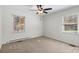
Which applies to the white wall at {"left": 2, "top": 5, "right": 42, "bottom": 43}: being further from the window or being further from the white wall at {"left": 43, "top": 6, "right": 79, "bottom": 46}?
the window

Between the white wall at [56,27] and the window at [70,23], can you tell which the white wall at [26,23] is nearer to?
the white wall at [56,27]

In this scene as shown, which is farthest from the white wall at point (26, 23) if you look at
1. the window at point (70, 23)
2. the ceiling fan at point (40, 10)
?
the window at point (70, 23)

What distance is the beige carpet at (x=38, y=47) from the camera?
160cm

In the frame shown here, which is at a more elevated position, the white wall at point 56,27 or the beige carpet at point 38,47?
the white wall at point 56,27

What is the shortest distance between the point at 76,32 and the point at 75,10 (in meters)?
0.39

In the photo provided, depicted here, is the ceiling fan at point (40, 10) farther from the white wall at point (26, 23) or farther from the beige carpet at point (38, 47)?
the beige carpet at point (38, 47)

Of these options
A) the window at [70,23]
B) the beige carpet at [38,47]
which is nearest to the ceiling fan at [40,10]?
the window at [70,23]

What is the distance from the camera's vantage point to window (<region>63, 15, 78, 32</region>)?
1.63 metres

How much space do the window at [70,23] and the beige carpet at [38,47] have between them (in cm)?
30

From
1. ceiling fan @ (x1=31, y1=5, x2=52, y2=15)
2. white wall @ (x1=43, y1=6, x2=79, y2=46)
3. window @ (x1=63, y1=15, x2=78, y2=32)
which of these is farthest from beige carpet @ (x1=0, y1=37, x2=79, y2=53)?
ceiling fan @ (x1=31, y1=5, x2=52, y2=15)

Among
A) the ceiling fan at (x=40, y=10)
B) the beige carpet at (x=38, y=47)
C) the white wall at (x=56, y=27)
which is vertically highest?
the ceiling fan at (x=40, y=10)

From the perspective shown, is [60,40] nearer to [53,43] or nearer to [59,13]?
[53,43]

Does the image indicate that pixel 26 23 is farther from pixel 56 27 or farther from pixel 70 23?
pixel 70 23

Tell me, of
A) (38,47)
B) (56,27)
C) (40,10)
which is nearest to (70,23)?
(56,27)
